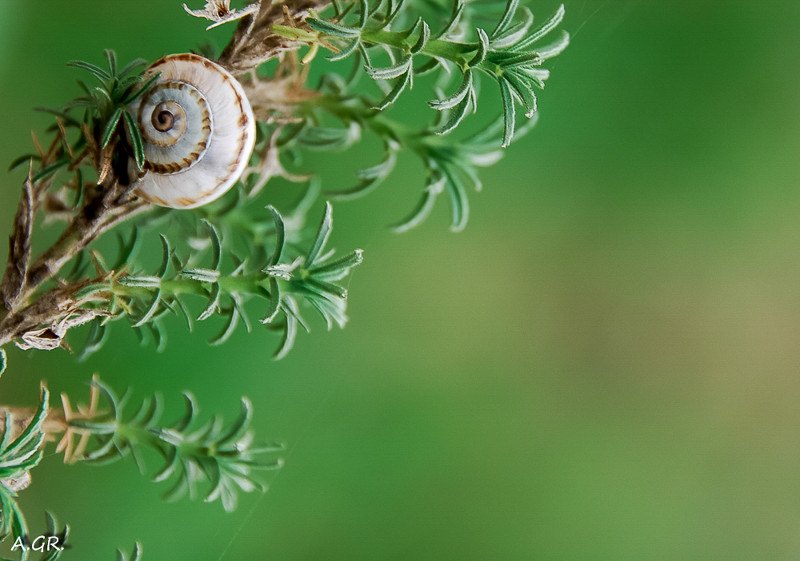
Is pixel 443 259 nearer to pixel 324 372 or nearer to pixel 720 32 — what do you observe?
pixel 324 372

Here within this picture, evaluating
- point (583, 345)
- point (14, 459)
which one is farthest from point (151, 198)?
point (583, 345)

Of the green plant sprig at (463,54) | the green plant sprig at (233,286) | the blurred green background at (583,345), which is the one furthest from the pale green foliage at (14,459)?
the blurred green background at (583,345)

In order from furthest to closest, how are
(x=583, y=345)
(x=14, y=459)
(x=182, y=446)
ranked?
(x=583, y=345) → (x=182, y=446) → (x=14, y=459)

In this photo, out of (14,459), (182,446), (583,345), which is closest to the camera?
(14,459)

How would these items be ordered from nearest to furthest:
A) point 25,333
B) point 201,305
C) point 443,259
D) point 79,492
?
point 25,333, point 79,492, point 201,305, point 443,259

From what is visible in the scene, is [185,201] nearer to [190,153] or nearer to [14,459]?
[190,153]

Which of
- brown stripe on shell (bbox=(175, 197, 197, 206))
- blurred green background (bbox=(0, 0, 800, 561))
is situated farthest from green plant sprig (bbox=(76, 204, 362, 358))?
blurred green background (bbox=(0, 0, 800, 561))

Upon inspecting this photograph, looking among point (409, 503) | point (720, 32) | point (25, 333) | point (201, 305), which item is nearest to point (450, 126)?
point (25, 333)

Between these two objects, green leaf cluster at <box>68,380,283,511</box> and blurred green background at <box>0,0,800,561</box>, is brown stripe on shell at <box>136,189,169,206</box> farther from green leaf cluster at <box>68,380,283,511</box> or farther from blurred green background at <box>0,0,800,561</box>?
blurred green background at <box>0,0,800,561</box>
